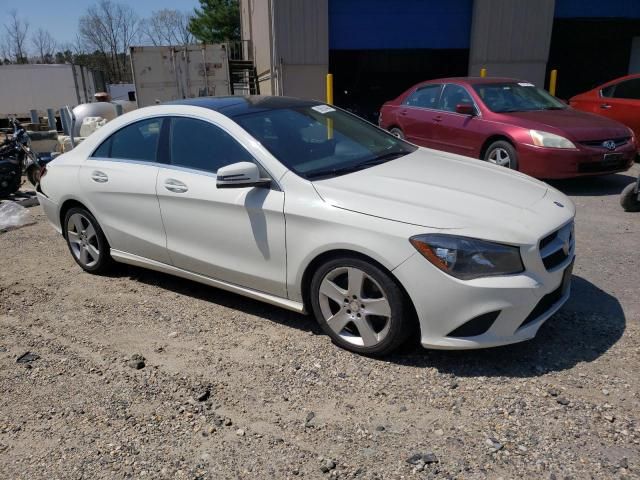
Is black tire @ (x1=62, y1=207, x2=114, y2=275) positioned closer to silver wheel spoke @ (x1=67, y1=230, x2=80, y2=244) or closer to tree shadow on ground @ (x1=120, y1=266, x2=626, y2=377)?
silver wheel spoke @ (x1=67, y1=230, x2=80, y2=244)

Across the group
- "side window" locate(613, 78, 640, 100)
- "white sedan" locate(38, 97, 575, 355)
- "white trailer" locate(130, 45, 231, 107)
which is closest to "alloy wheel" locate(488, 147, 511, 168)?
"side window" locate(613, 78, 640, 100)

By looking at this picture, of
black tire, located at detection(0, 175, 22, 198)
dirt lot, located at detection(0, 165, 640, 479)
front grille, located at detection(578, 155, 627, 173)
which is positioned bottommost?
black tire, located at detection(0, 175, 22, 198)

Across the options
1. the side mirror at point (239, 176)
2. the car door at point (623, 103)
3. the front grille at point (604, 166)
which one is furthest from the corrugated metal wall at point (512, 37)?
the side mirror at point (239, 176)

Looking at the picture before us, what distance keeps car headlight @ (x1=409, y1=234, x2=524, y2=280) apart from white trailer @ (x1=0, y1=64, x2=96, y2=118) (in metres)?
31.4

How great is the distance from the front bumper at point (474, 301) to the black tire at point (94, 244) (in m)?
2.94

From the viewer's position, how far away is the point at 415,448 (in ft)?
8.86

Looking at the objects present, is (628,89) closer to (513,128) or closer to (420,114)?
(513,128)

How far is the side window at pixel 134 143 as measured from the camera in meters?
4.45

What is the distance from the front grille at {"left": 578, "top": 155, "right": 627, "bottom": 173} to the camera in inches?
283

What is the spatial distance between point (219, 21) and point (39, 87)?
62.7 ft

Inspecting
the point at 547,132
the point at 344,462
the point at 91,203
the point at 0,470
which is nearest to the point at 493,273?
the point at 344,462

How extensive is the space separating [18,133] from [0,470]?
8733 mm

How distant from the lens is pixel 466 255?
10.1 ft

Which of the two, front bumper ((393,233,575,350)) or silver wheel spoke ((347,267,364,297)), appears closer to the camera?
front bumper ((393,233,575,350))
